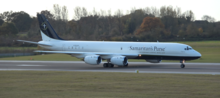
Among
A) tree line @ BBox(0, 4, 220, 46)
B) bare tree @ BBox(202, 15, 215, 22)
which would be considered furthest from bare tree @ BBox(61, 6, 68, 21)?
bare tree @ BBox(202, 15, 215, 22)

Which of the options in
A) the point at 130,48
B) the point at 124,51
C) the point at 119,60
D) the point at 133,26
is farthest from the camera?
the point at 133,26

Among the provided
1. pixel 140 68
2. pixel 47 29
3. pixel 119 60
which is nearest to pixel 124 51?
pixel 119 60

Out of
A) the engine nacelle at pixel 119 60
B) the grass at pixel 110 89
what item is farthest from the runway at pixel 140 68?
the grass at pixel 110 89

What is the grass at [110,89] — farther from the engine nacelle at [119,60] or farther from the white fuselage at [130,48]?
the white fuselage at [130,48]

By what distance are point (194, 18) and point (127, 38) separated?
138 ft

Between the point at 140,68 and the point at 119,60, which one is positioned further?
the point at 119,60

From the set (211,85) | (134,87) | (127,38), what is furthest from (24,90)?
(127,38)

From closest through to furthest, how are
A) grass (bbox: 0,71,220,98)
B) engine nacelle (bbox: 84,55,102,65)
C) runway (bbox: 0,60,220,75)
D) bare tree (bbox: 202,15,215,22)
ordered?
grass (bbox: 0,71,220,98)
runway (bbox: 0,60,220,75)
engine nacelle (bbox: 84,55,102,65)
bare tree (bbox: 202,15,215,22)

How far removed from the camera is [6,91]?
14477mm

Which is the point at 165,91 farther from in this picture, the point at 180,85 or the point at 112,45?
the point at 112,45

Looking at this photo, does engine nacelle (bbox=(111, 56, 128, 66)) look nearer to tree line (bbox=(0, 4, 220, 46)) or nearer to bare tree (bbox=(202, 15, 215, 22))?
tree line (bbox=(0, 4, 220, 46))

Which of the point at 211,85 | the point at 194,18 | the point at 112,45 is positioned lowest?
the point at 211,85

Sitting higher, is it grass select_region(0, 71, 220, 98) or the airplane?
the airplane

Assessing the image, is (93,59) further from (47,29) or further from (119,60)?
(47,29)
